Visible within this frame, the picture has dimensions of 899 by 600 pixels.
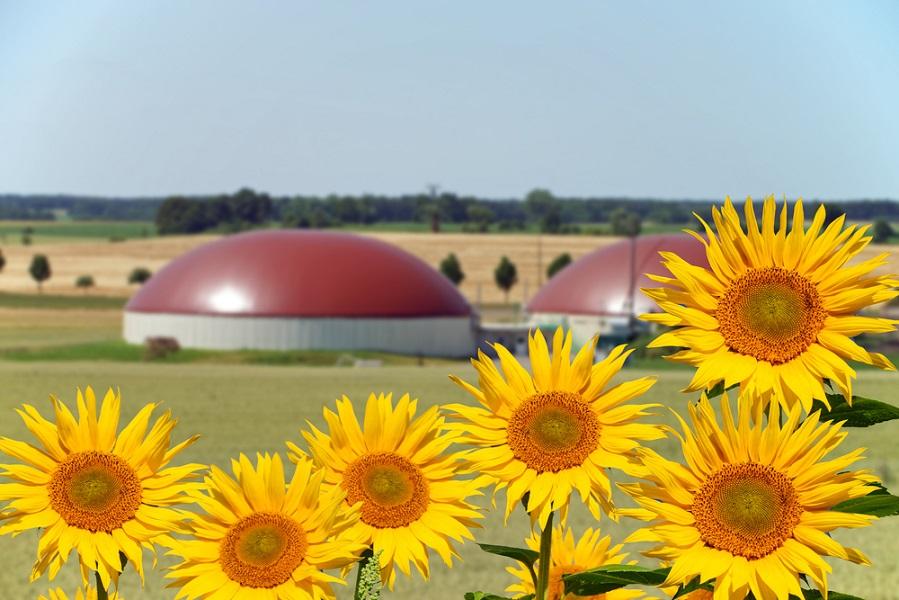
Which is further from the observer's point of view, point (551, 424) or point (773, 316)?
point (551, 424)

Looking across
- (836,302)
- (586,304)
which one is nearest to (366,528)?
(836,302)

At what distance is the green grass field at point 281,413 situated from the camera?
18.7 meters

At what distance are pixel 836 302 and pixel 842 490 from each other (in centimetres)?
51

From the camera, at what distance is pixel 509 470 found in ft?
12.5

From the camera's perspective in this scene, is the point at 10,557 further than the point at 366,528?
Yes

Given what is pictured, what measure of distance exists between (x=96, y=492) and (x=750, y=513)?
68.2 inches

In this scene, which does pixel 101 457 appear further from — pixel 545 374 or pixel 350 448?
pixel 545 374

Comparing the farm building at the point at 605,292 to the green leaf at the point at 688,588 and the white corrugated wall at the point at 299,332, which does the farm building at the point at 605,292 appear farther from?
the green leaf at the point at 688,588

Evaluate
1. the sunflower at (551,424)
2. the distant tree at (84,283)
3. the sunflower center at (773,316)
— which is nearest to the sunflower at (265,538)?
the sunflower at (551,424)

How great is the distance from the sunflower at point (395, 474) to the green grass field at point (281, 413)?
27 centimetres

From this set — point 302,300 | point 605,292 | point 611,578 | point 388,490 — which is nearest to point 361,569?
point 388,490

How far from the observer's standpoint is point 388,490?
159 inches

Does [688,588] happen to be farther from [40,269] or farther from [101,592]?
[40,269]

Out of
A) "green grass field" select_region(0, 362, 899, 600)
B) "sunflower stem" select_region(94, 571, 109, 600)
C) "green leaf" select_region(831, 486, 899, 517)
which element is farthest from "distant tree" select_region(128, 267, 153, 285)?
"green leaf" select_region(831, 486, 899, 517)
